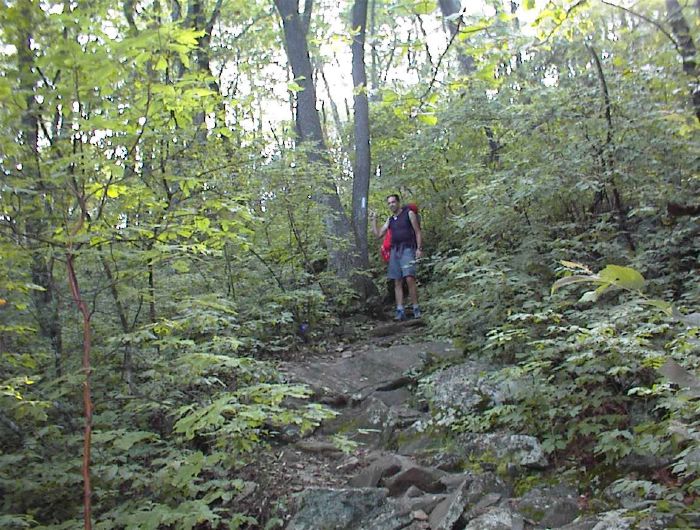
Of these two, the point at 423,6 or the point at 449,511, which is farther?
the point at 449,511

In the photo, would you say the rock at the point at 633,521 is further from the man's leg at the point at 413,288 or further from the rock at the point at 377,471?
the man's leg at the point at 413,288

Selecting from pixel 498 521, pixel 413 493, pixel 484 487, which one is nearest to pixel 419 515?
pixel 413 493

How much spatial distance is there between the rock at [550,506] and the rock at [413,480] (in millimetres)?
793

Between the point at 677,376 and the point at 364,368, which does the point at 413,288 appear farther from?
the point at 677,376

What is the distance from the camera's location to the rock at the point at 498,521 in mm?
3529

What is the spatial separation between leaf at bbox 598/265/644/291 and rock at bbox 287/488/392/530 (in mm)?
3342

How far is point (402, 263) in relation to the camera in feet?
30.9

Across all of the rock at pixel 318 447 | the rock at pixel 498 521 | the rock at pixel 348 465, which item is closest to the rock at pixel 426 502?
the rock at pixel 498 521

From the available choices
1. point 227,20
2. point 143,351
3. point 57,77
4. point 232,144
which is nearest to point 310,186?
point 232,144

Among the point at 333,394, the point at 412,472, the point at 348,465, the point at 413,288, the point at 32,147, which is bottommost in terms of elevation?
the point at 348,465

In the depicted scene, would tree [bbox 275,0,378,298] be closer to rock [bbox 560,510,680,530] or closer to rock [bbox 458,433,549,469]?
rock [bbox 458,433,549,469]

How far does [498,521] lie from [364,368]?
4.03 metres

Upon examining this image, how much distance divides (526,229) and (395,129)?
23.4ft

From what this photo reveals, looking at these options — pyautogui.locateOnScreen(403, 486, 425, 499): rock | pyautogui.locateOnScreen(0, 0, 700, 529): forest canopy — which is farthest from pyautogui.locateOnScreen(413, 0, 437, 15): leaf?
pyautogui.locateOnScreen(403, 486, 425, 499): rock
